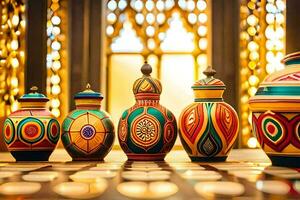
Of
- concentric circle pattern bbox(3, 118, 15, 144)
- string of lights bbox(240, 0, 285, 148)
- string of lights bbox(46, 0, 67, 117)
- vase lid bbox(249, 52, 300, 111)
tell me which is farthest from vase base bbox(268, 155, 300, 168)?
string of lights bbox(46, 0, 67, 117)

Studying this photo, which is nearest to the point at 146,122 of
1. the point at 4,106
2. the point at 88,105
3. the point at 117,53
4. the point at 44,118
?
the point at 88,105

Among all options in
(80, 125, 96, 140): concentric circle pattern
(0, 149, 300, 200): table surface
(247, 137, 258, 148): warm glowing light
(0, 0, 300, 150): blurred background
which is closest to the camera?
(0, 149, 300, 200): table surface

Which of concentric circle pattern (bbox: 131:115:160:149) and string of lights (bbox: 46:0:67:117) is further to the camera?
string of lights (bbox: 46:0:67:117)

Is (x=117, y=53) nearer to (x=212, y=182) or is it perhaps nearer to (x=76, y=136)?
(x=76, y=136)

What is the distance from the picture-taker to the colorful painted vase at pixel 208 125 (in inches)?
88.1

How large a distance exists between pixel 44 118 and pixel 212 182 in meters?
1.14

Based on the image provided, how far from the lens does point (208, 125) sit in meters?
2.23

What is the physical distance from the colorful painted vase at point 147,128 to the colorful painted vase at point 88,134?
0.09m

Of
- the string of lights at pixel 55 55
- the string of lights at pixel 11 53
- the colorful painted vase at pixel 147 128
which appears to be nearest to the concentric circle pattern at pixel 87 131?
the colorful painted vase at pixel 147 128

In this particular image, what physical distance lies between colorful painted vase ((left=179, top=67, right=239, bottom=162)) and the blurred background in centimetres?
289

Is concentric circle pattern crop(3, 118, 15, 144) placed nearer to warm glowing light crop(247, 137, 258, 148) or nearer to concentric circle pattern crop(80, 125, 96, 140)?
concentric circle pattern crop(80, 125, 96, 140)

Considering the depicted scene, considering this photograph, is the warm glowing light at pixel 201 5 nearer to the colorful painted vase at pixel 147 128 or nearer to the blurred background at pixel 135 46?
the blurred background at pixel 135 46

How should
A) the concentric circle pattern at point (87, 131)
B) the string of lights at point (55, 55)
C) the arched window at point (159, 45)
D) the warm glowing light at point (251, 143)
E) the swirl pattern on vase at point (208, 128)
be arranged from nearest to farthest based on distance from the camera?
the swirl pattern on vase at point (208, 128) < the concentric circle pattern at point (87, 131) < the warm glowing light at point (251, 143) < the string of lights at point (55, 55) < the arched window at point (159, 45)

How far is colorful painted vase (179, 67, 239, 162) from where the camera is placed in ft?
7.34
